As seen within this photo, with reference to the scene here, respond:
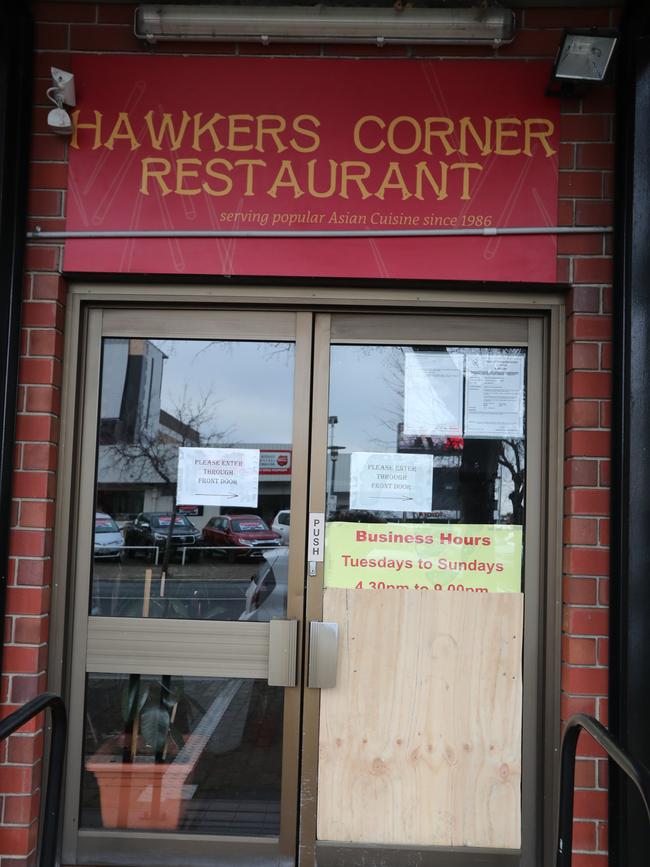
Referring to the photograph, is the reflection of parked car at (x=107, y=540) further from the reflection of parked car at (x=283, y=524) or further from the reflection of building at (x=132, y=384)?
the reflection of parked car at (x=283, y=524)

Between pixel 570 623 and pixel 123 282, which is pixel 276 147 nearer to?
pixel 123 282

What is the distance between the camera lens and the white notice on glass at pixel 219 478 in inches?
122

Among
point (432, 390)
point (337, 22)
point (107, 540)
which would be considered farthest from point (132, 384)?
point (337, 22)

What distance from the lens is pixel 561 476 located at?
3.00 meters

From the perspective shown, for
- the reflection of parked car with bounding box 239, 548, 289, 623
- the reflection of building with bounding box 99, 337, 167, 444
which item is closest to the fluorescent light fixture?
the reflection of building with bounding box 99, 337, 167, 444

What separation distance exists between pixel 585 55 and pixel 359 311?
125 cm

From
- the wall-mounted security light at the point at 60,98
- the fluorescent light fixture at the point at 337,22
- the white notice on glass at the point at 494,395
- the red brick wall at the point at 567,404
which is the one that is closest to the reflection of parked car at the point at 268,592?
the red brick wall at the point at 567,404

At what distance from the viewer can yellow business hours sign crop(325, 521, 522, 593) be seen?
304 centimetres

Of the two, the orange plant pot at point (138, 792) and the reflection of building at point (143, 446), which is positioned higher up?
the reflection of building at point (143, 446)

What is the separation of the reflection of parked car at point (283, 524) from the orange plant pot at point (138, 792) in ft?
3.33

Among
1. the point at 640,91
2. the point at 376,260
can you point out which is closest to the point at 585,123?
the point at 640,91

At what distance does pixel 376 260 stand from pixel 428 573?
4.16ft

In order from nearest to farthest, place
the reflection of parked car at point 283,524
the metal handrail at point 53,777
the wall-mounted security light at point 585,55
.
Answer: the metal handrail at point 53,777 < the wall-mounted security light at point 585,55 < the reflection of parked car at point 283,524

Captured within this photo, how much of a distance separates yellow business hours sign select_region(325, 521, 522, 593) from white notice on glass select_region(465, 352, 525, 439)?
0.40 metres
